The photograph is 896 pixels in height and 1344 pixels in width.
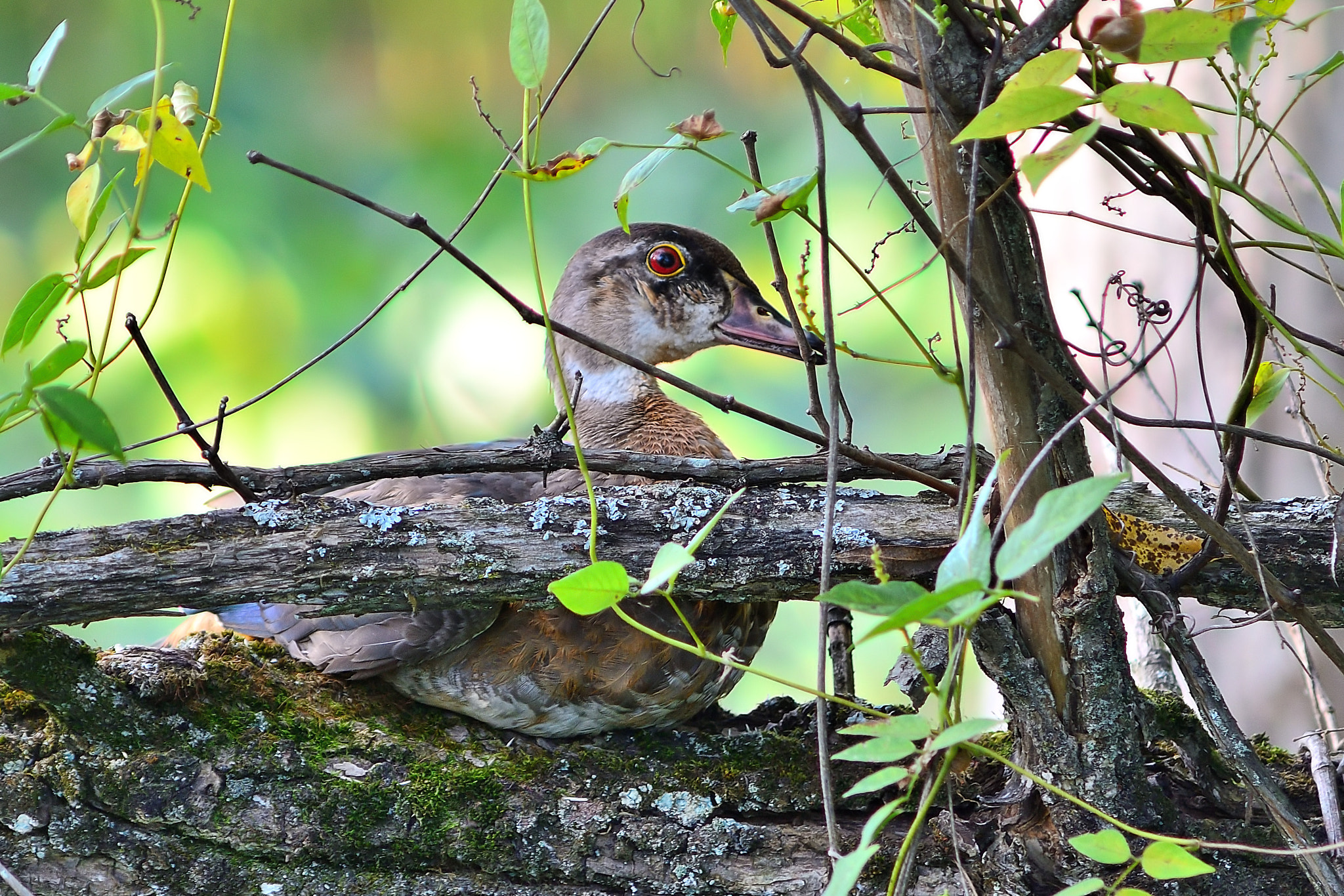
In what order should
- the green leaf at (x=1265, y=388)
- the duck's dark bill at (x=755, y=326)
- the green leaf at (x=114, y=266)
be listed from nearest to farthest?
the green leaf at (x=114, y=266), the green leaf at (x=1265, y=388), the duck's dark bill at (x=755, y=326)

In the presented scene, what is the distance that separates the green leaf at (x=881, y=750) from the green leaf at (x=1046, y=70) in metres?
0.42

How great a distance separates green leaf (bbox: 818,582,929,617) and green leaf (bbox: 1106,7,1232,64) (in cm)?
41

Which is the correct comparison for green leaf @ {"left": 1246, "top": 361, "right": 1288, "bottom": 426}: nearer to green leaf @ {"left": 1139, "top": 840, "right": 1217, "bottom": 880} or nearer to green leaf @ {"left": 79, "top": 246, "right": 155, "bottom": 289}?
green leaf @ {"left": 1139, "top": 840, "right": 1217, "bottom": 880}

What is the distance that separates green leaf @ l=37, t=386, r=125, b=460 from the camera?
74 cm

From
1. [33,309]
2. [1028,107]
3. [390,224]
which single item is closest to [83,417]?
[33,309]

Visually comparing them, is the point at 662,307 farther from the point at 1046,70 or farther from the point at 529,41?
the point at 1046,70

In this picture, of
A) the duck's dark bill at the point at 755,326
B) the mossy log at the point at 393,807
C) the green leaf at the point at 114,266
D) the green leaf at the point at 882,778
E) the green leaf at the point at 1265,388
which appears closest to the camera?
the green leaf at the point at 882,778

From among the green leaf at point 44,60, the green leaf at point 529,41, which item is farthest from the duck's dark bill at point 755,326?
the green leaf at point 44,60

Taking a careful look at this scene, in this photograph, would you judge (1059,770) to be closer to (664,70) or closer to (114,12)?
(664,70)

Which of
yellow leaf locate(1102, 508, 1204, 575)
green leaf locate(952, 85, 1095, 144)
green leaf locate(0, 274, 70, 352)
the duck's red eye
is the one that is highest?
the duck's red eye

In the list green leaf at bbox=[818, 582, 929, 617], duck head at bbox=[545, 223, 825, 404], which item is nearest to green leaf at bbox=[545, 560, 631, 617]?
green leaf at bbox=[818, 582, 929, 617]

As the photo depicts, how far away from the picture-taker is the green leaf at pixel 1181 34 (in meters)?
0.70

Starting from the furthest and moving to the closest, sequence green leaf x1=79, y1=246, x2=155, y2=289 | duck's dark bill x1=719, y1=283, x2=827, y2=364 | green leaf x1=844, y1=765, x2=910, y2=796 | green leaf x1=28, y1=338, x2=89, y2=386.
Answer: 1. duck's dark bill x1=719, y1=283, x2=827, y2=364
2. green leaf x1=79, y1=246, x2=155, y2=289
3. green leaf x1=28, y1=338, x2=89, y2=386
4. green leaf x1=844, y1=765, x2=910, y2=796

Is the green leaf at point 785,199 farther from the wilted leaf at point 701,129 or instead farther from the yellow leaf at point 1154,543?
the yellow leaf at point 1154,543
